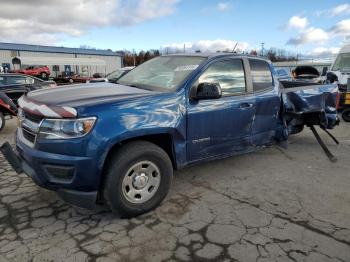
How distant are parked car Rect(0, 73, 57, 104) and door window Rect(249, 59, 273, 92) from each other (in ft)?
27.6

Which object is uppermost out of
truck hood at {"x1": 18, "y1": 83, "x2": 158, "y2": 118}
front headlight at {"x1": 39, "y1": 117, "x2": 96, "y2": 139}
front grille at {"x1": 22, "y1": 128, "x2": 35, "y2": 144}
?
truck hood at {"x1": 18, "y1": 83, "x2": 158, "y2": 118}

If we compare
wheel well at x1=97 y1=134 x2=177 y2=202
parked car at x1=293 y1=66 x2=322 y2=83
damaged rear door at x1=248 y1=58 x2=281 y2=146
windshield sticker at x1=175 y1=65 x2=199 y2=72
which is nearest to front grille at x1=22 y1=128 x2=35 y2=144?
wheel well at x1=97 y1=134 x2=177 y2=202

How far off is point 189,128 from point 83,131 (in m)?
1.33

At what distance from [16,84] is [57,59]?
41966 mm

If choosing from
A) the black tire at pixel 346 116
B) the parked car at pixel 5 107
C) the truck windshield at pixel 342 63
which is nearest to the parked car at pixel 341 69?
the truck windshield at pixel 342 63

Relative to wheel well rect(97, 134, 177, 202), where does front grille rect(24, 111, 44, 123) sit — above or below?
above

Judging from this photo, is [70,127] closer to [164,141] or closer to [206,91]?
[164,141]

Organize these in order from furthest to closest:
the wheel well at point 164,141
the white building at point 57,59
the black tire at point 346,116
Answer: the white building at point 57,59, the black tire at point 346,116, the wheel well at point 164,141

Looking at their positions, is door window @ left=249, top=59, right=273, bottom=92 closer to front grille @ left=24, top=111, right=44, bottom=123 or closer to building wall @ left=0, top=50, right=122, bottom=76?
front grille @ left=24, top=111, right=44, bottom=123

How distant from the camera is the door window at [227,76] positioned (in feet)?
14.1

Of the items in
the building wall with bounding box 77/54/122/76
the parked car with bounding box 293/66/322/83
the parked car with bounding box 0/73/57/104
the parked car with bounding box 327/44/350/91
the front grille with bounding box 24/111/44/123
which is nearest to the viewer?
the front grille with bounding box 24/111/44/123

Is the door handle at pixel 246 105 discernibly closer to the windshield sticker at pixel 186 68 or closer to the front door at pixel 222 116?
the front door at pixel 222 116

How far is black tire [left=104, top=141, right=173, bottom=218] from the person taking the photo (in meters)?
3.37

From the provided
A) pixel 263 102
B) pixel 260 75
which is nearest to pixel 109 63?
pixel 260 75
